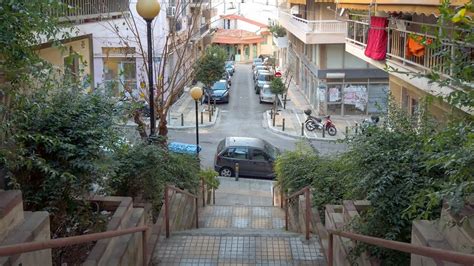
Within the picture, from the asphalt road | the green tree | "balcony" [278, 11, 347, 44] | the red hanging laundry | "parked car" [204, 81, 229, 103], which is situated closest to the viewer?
the red hanging laundry

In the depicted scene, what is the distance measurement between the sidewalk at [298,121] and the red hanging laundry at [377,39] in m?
6.47

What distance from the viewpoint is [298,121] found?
3031 cm

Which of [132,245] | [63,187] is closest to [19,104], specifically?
[63,187]

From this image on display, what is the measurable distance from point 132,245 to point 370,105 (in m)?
25.1

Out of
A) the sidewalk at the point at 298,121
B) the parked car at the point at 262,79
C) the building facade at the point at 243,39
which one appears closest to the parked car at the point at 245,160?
the sidewalk at the point at 298,121

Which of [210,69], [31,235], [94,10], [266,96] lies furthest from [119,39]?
[31,235]

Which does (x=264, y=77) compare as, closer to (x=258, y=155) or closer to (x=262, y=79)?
(x=262, y=79)

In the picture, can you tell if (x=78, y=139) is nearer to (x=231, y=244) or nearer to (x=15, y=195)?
(x=15, y=195)

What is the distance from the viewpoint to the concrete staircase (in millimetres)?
4621

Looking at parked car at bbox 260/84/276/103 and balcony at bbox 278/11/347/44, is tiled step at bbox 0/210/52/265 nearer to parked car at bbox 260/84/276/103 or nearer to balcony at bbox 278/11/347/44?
balcony at bbox 278/11/347/44

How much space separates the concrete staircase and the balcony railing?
3.20 meters

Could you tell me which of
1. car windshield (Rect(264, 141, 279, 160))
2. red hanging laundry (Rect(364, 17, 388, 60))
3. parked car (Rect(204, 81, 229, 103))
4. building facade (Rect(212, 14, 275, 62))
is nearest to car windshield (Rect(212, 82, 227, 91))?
parked car (Rect(204, 81, 229, 103))

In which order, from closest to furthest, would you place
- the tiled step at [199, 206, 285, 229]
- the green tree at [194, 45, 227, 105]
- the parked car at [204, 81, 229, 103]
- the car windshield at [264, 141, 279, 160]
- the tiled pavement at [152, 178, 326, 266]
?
the tiled pavement at [152, 178, 326, 266], the tiled step at [199, 206, 285, 229], the car windshield at [264, 141, 279, 160], the green tree at [194, 45, 227, 105], the parked car at [204, 81, 229, 103]

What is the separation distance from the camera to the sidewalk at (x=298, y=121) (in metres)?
27.0
